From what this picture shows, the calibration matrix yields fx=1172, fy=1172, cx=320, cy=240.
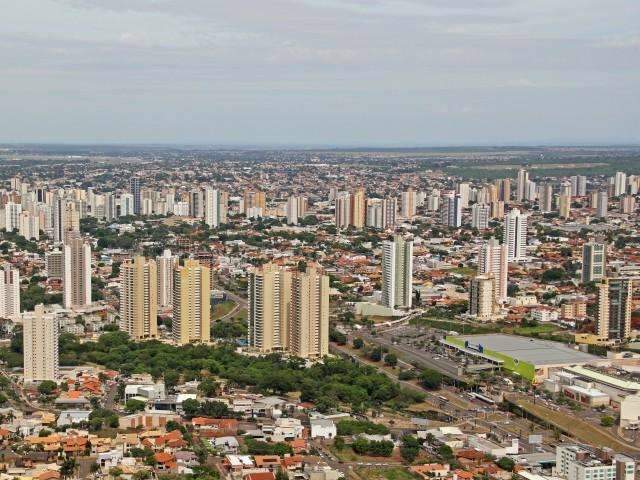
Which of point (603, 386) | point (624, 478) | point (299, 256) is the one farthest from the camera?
point (299, 256)

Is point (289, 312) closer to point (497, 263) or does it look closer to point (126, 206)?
point (497, 263)

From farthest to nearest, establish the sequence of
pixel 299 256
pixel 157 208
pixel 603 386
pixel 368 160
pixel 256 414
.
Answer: pixel 368 160
pixel 157 208
pixel 299 256
pixel 603 386
pixel 256 414

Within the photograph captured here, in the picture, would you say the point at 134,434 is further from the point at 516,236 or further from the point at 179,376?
the point at 516,236

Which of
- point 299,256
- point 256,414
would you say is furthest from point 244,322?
point 299,256

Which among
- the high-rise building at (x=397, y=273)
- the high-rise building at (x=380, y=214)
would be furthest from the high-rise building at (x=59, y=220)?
the high-rise building at (x=397, y=273)

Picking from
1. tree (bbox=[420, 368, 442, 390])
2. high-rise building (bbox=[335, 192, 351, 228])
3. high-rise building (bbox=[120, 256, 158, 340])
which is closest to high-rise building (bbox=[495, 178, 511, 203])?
high-rise building (bbox=[335, 192, 351, 228])

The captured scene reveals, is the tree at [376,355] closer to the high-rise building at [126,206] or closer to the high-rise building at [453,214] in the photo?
the high-rise building at [453,214]

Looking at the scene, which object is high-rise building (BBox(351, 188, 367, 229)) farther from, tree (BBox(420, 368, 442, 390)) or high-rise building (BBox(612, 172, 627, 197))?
tree (BBox(420, 368, 442, 390))
